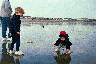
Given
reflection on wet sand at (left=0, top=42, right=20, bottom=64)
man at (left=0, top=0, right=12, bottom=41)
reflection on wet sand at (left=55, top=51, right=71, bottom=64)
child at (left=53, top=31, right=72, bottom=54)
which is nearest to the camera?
reflection on wet sand at (left=0, top=42, right=20, bottom=64)

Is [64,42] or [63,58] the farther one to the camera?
[64,42]

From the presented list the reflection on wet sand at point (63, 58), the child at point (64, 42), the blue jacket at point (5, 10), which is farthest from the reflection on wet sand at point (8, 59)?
the blue jacket at point (5, 10)

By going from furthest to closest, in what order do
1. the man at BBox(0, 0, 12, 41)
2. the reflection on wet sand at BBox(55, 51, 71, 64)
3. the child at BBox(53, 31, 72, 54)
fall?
the man at BBox(0, 0, 12, 41)
the child at BBox(53, 31, 72, 54)
the reflection on wet sand at BBox(55, 51, 71, 64)

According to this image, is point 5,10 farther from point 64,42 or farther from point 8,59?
point 8,59

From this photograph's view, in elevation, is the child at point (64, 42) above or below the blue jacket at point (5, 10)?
below

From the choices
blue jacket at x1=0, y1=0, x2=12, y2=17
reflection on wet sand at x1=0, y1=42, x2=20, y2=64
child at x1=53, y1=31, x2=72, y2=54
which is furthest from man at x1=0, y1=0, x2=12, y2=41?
child at x1=53, y1=31, x2=72, y2=54

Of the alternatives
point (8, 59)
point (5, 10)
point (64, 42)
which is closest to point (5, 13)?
point (5, 10)

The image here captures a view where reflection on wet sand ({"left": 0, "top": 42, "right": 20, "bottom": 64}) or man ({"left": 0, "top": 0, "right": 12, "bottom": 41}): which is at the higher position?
man ({"left": 0, "top": 0, "right": 12, "bottom": 41})

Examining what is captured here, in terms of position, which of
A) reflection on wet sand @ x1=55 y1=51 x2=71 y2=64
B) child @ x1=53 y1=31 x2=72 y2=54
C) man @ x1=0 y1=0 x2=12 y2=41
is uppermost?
man @ x1=0 y1=0 x2=12 y2=41

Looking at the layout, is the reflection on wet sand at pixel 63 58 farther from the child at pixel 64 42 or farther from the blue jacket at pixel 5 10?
the blue jacket at pixel 5 10

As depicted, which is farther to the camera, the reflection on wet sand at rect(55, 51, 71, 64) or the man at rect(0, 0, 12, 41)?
the man at rect(0, 0, 12, 41)

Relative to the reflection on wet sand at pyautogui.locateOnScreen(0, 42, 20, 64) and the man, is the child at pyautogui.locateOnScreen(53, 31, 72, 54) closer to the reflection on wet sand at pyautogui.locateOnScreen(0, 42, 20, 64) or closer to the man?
the reflection on wet sand at pyautogui.locateOnScreen(0, 42, 20, 64)

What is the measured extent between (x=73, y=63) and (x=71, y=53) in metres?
1.77

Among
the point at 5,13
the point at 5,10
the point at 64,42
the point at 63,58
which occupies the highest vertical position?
the point at 5,10
